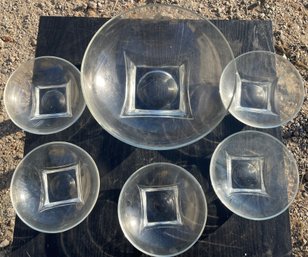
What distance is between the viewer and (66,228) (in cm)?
73

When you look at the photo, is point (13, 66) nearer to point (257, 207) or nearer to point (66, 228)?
point (66, 228)

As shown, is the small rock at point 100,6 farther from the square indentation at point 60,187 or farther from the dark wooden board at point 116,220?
the square indentation at point 60,187

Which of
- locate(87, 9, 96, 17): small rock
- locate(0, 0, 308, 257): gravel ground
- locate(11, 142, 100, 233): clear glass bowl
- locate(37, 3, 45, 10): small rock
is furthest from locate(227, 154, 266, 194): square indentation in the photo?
locate(37, 3, 45, 10): small rock

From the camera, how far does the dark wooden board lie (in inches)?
29.0

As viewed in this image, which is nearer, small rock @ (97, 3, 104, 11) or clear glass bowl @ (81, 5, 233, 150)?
clear glass bowl @ (81, 5, 233, 150)

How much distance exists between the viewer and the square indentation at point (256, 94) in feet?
2.77

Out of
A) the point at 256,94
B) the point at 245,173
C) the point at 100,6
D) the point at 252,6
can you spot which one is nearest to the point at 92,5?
the point at 100,6

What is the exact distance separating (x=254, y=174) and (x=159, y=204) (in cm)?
21

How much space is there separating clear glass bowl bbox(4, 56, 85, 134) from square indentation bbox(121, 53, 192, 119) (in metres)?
0.10

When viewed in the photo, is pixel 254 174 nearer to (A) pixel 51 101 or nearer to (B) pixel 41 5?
(A) pixel 51 101

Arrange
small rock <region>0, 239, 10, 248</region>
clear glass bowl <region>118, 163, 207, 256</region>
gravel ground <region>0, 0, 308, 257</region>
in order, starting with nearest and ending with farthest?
clear glass bowl <region>118, 163, 207, 256</region>
small rock <region>0, 239, 10, 248</region>
gravel ground <region>0, 0, 308, 257</region>

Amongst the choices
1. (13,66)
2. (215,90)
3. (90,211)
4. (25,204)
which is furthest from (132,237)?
(13,66)

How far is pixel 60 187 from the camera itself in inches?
31.2

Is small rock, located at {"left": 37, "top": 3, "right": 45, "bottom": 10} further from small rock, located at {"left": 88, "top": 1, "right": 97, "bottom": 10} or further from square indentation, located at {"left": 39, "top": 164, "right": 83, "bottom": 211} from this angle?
square indentation, located at {"left": 39, "top": 164, "right": 83, "bottom": 211}
